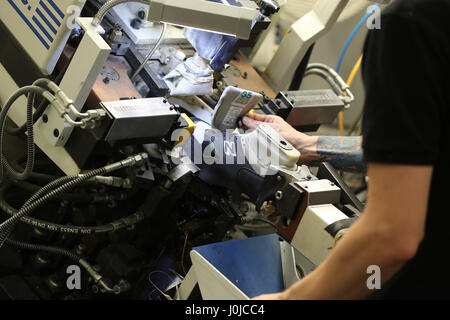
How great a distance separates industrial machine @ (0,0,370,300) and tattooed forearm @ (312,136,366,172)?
0.94 ft

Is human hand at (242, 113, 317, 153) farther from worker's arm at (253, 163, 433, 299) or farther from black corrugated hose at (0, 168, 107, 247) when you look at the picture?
worker's arm at (253, 163, 433, 299)

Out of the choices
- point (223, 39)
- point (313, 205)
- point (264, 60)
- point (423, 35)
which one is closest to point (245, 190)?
point (313, 205)

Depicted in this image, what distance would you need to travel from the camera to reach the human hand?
240cm

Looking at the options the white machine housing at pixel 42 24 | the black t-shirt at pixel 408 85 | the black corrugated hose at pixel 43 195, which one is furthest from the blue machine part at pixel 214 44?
the black t-shirt at pixel 408 85

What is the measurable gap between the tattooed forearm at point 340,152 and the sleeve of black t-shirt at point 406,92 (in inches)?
49.2

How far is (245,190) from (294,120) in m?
0.60

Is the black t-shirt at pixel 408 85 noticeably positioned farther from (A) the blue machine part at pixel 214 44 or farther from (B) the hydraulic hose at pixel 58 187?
(A) the blue machine part at pixel 214 44

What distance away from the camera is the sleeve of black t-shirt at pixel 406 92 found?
42.4 inches

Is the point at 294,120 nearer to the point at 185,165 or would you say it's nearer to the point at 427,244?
the point at 185,165

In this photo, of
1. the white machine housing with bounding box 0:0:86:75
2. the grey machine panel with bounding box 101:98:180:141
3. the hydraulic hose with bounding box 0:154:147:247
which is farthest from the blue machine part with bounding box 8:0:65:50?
the hydraulic hose with bounding box 0:154:147:247

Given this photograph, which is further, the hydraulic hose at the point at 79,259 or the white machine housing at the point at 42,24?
the hydraulic hose at the point at 79,259

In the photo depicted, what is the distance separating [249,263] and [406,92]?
1.19 m

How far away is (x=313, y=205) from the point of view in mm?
1854

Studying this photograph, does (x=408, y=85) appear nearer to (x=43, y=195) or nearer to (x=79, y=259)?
(x=43, y=195)
